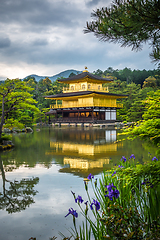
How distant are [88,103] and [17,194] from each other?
2993 centimetres

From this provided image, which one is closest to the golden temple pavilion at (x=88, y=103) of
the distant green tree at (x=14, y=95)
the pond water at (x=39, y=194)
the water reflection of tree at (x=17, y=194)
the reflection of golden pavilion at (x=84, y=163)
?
the distant green tree at (x=14, y=95)

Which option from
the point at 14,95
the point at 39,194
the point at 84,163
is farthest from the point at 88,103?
the point at 39,194

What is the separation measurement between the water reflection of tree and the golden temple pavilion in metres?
26.6

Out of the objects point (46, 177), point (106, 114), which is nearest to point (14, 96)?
point (46, 177)

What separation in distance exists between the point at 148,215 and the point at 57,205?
66.4 inches

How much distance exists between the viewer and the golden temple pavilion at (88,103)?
108ft

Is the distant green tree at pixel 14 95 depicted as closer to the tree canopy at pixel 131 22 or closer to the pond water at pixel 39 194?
the pond water at pixel 39 194

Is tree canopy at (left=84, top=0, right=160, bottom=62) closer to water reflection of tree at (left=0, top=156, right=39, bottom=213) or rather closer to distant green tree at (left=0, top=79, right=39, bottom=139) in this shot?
water reflection of tree at (left=0, top=156, right=39, bottom=213)

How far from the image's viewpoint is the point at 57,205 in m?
3.67

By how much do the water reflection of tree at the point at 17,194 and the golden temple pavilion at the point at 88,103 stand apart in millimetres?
26581

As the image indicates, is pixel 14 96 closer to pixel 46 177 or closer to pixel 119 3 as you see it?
pixel 46 177

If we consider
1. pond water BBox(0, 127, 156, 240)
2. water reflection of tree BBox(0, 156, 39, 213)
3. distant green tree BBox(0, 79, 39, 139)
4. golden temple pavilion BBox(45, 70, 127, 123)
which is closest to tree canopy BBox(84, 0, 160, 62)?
pond water BBox(0, 127, 156, 240)

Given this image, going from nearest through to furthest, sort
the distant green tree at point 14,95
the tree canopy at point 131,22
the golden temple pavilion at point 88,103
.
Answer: the tree canopy at point 131,22
the distant green tree at point 14,95
the golden temple pavilion at point 88,103

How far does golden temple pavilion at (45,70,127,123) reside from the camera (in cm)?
3294
